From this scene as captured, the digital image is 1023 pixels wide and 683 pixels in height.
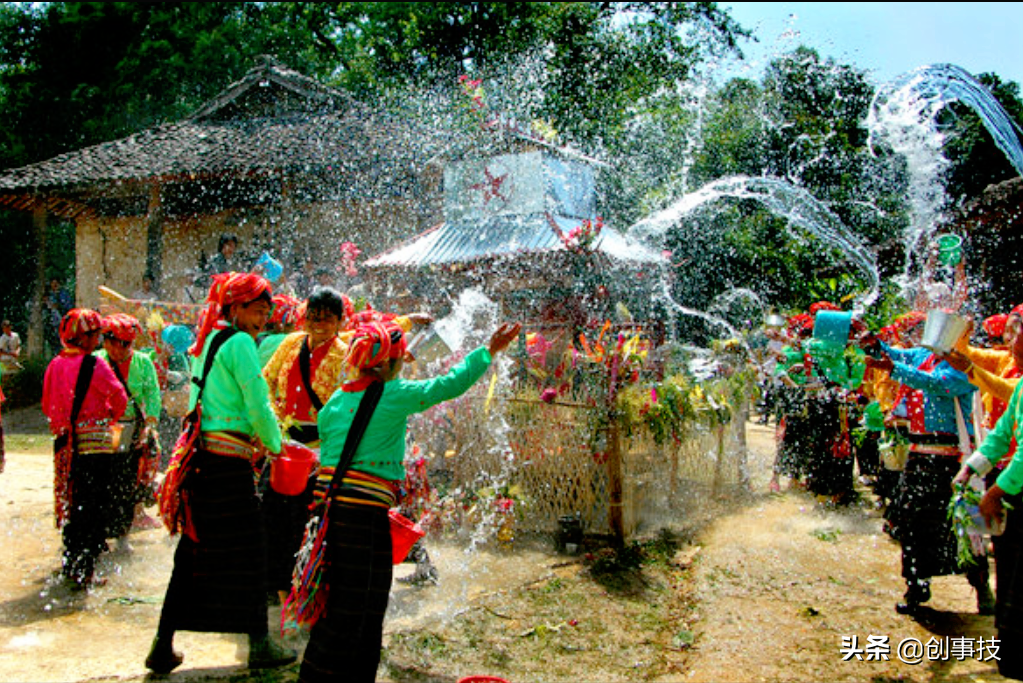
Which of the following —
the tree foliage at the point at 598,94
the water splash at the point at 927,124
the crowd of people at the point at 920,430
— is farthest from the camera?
the tree foliage at the point at 598,94

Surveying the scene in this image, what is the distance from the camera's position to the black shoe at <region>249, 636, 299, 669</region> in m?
4.03

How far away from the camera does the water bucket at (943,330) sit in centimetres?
419

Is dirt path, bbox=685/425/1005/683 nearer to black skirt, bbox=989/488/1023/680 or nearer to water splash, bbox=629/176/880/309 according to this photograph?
black skirt, bbox=989/488/1023/680

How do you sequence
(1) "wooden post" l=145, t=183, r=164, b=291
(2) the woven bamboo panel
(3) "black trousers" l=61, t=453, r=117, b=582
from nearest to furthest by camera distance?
(3) "black trousers" l=61, t=453, r=117, b=582
(2) the woven bamboo panel
(1) "wooden post" l=145, t=183, r=164, b=291

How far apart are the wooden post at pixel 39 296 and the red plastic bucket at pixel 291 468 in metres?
15.2

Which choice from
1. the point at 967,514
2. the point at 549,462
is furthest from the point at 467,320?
the point at 967,514

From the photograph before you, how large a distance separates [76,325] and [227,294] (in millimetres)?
1985

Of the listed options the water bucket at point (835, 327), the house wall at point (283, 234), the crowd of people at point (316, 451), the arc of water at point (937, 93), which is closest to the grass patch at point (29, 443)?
the house wall at point (283, 234)

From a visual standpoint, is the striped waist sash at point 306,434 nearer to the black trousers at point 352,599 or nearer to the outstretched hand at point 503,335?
the black trousers at point 352,599

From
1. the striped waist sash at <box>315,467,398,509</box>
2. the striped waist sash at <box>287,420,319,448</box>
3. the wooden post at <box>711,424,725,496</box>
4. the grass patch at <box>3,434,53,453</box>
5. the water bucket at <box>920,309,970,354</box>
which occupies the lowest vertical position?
the grass patch at <box>3,434,53,453</box>

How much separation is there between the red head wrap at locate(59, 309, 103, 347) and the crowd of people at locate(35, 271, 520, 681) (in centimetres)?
1

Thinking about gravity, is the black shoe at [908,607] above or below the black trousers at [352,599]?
below

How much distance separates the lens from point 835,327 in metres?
4.52

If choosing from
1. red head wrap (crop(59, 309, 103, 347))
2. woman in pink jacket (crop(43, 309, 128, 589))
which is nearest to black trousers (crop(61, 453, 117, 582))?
woman in pink jacket (crop(43, 309, 128, 589))
